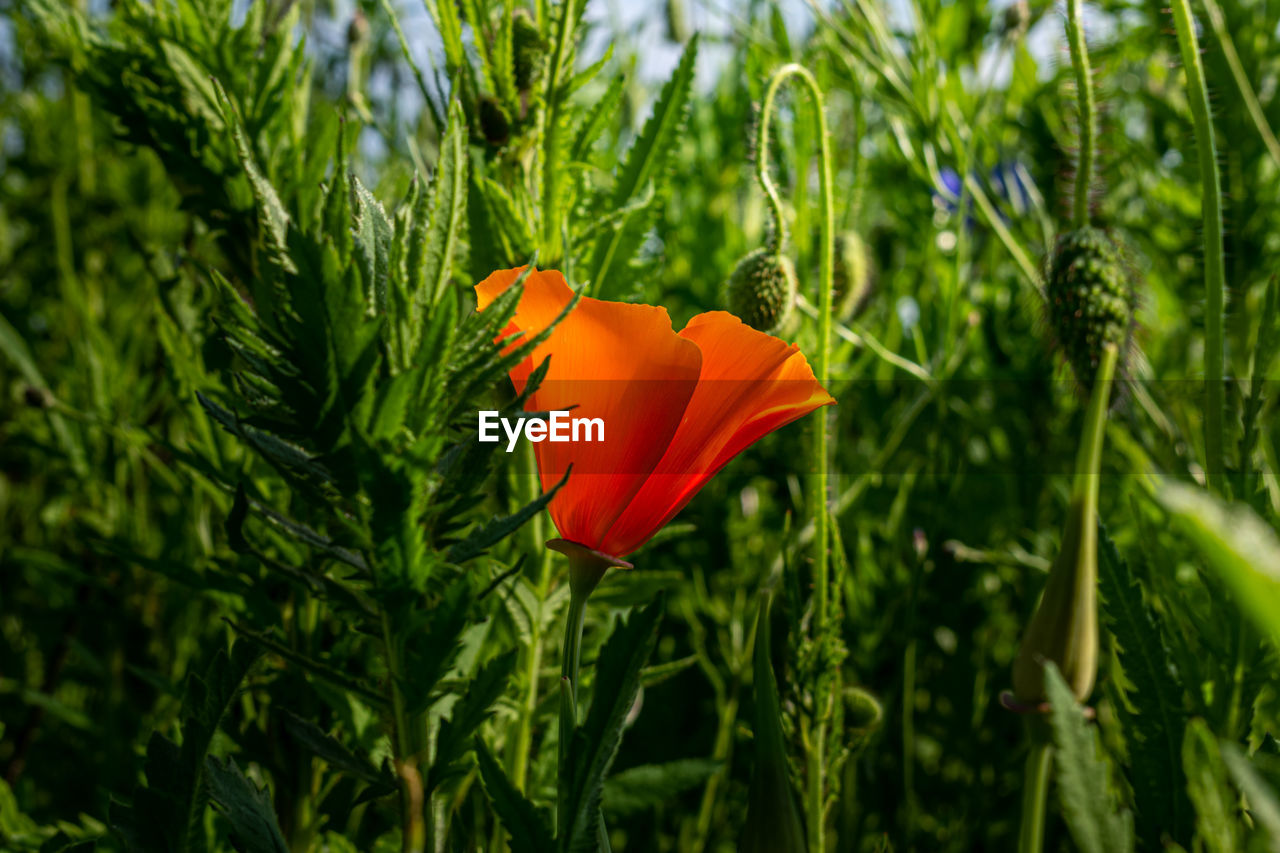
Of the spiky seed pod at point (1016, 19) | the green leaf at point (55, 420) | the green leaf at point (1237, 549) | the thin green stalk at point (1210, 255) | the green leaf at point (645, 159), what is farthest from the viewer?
the spiky seed pod at point (1016, 19)

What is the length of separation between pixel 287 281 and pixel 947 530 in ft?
3.33

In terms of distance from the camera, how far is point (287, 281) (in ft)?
1.08

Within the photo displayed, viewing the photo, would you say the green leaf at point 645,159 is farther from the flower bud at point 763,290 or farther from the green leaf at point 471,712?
the green leaf at point 471,712

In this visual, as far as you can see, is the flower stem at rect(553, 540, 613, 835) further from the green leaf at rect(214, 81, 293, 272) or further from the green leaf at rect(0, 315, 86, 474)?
the green leaf at rect(0, 315, 86, 474)

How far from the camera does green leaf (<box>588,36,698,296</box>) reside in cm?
61

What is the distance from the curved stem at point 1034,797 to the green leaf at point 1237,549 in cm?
18

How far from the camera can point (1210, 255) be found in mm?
508

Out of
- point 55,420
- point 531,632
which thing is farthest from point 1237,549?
point 55,420

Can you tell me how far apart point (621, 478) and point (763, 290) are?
32 cm

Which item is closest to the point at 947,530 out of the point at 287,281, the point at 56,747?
the point at 287,281

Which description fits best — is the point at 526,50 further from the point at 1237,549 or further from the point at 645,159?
the point at 1237,549

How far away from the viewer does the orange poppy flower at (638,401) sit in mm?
404

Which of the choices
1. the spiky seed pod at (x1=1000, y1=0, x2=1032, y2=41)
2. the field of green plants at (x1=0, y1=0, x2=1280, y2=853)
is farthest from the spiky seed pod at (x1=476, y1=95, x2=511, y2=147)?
the spiky seed pod at (x1=1000, y1=0, x2=1032, y2=41)

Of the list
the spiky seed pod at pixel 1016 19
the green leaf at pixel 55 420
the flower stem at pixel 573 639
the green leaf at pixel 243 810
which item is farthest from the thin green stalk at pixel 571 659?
the spiky seed pod at pixel 1016 19
